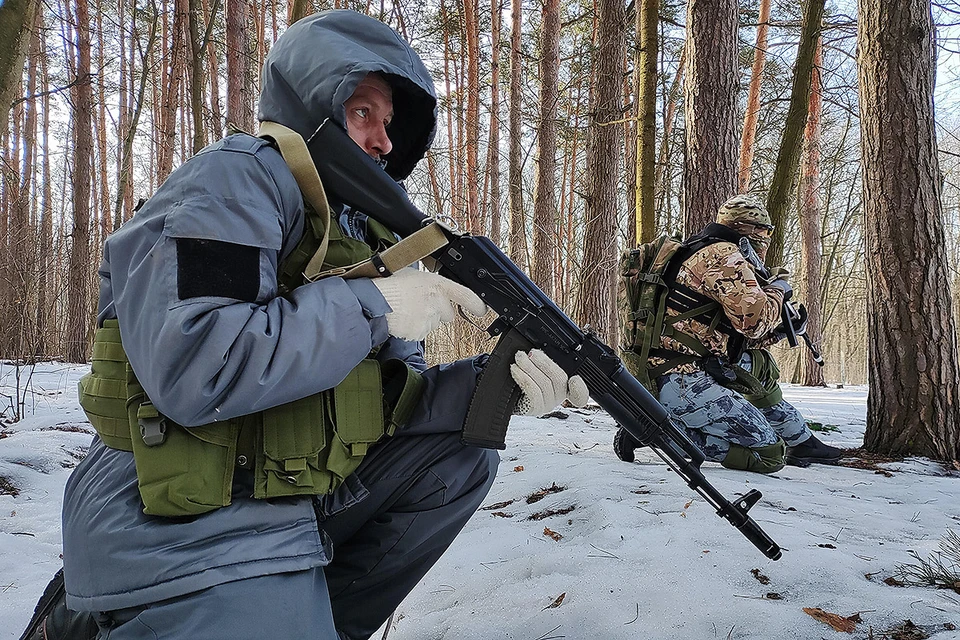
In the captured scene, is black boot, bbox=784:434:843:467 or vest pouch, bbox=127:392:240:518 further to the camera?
black boot, bbox=784:434:843:467

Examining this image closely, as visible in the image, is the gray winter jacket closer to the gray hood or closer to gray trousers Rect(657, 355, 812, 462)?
the gray hood

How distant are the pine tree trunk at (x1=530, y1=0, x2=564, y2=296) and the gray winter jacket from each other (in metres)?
6.98

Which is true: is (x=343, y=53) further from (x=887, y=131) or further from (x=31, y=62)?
(x=31, y=62)

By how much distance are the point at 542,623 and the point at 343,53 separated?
162cm

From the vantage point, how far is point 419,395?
5.71ft

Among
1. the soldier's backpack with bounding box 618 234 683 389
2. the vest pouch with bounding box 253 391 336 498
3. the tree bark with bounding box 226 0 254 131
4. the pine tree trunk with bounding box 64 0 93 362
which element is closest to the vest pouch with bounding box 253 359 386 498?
the vest pouch with bounding box 253 391 336 498

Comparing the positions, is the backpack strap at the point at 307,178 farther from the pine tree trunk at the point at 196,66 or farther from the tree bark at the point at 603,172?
the tree bark at the point at 603,172

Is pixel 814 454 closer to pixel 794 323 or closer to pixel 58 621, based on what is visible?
pixel 794 323

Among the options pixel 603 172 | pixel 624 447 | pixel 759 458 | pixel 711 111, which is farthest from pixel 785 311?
pixel 603 172

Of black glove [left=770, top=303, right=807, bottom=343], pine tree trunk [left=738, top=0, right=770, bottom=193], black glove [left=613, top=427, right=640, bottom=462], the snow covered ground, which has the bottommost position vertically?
the snow covered ground

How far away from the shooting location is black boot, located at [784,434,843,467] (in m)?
3.98

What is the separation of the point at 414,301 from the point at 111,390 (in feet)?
2.10

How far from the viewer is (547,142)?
8547 mm

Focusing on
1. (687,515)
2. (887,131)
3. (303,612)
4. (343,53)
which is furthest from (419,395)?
(887,131)
